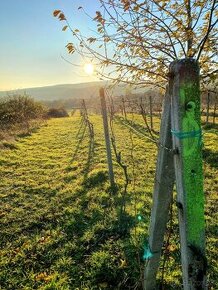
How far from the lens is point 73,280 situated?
148 inches

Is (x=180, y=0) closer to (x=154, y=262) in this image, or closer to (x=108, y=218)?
(x=154, y=262)

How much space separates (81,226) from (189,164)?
3.80 meters

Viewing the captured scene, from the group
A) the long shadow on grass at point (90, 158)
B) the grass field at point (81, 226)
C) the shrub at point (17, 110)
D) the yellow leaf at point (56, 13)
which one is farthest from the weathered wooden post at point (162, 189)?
the shrub at point (17, 110)

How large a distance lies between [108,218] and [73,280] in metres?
1.65

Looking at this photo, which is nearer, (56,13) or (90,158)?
(56,13)

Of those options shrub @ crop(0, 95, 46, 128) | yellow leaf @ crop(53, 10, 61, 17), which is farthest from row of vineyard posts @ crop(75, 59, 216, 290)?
shrub @ crop(0, 95, 46, 128)

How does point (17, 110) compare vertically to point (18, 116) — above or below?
above

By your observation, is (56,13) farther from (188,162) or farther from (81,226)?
(81,226)

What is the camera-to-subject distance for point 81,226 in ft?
16.8

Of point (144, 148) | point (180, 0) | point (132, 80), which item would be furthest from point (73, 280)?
point (144, 148)

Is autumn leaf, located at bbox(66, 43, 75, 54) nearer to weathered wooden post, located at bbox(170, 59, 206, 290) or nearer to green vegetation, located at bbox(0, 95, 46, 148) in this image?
weathered wooden post, located at bbox(170, 59, 206, 290)

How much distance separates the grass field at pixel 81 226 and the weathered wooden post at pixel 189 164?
0.50m

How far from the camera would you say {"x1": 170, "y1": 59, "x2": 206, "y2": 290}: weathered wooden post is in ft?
5.39

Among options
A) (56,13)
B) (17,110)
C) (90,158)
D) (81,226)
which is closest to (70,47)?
(56,13)
